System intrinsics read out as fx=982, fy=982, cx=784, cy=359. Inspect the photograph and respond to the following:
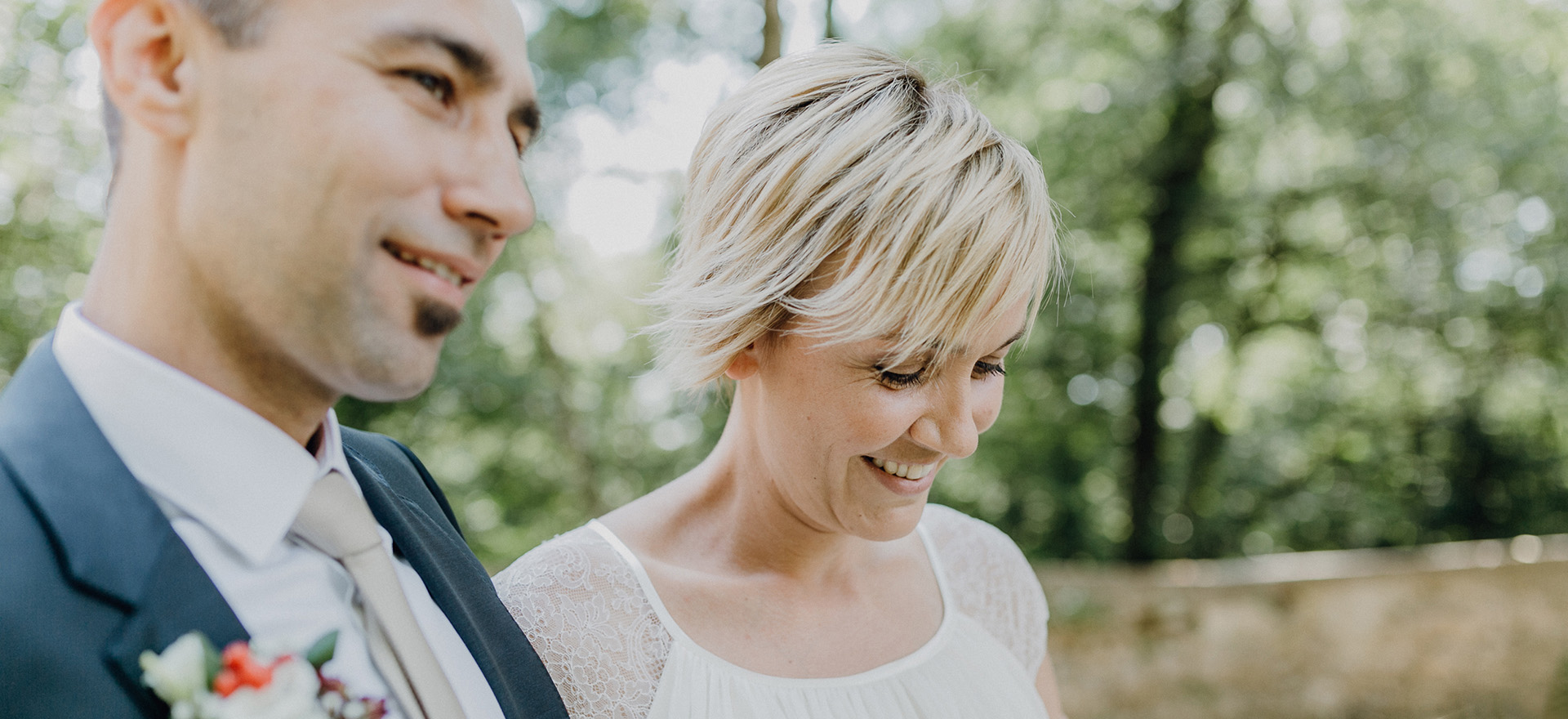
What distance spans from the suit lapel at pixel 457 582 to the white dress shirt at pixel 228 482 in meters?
0.23

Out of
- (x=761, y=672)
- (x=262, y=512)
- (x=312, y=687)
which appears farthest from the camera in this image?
(x=761, y=672)

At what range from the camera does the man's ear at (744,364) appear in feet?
6.61

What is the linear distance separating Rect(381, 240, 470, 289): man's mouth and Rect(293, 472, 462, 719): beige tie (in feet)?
1.17

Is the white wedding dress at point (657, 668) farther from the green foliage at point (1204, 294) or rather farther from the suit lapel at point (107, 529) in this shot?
the green foliage at point (1204, 294)

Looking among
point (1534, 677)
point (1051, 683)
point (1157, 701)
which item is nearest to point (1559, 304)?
point (1534, 677)

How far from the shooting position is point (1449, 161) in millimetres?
9273

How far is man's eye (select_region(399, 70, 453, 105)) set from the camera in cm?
120

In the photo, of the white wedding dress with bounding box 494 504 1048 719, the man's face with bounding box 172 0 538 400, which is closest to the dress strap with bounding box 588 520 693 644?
the white wedding dress with bounding box 494 504 1048 719

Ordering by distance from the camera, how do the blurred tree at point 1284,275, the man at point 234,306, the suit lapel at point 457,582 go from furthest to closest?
1. the blurred tree at point 1284,275
2. the suit lapel at point 457,582
3. the man at point 234,306

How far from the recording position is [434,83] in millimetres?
1233

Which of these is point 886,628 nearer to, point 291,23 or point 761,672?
point 761,672

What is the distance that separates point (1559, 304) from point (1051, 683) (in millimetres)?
10065

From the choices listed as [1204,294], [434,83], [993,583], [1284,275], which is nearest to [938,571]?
[993,583]

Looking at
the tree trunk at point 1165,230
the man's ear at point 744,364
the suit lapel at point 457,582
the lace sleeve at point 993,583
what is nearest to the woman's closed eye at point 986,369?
the man's ear at point 744,364
